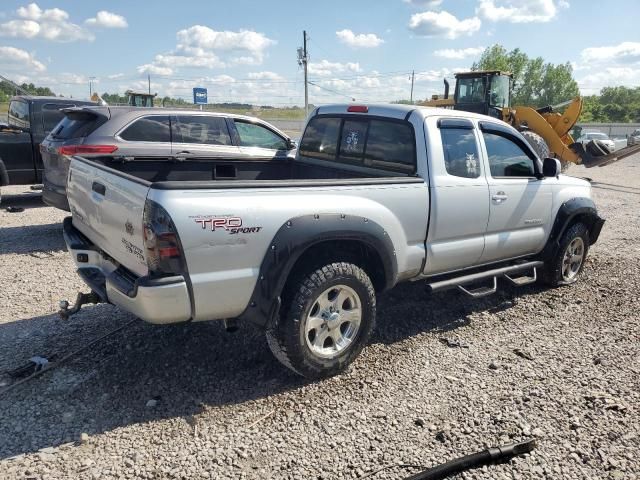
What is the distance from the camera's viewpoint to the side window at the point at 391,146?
4.28 meters

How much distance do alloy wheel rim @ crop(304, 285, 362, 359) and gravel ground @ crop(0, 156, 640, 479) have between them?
0.85 ft

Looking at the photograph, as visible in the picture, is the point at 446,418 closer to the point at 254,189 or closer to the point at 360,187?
the point at 360,187

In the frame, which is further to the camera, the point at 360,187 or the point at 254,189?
the point at 360,187

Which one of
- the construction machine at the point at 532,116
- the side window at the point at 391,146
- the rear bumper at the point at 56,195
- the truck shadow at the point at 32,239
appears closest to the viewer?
Result: the side window at the point at 391,146

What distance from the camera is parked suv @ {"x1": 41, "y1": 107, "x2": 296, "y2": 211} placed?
6730 millimetres

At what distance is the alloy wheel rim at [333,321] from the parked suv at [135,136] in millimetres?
3214

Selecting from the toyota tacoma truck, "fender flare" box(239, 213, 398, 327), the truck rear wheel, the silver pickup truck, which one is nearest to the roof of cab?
the silver pickup truck

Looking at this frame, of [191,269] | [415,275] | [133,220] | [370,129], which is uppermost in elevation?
[370,129]

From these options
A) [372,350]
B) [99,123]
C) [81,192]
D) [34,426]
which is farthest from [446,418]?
[99,123]

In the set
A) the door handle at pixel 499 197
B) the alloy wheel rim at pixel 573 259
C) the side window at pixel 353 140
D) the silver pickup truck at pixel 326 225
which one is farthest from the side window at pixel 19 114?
the alloy wheel rim at pixel 573 259

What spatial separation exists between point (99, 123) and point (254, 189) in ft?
15.4

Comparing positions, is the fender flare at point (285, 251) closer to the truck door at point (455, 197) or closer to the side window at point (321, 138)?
the truck door at point (455, 197)

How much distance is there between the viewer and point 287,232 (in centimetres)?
323

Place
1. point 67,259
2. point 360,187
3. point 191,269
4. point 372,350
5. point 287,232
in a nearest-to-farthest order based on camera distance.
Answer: point 191,269 < point 287,232 < point 360,187 < point 372,350 < point 67,259
